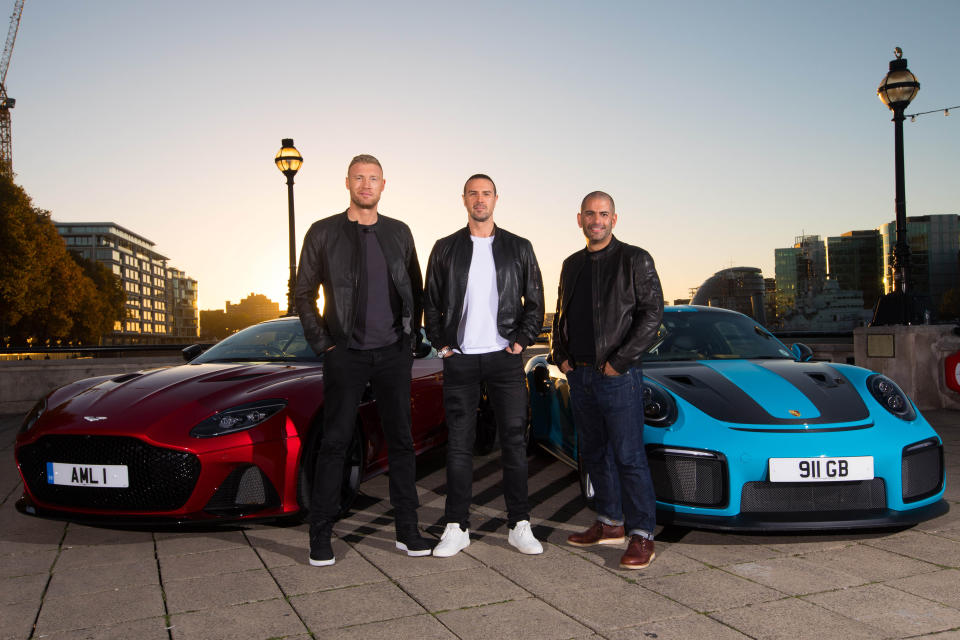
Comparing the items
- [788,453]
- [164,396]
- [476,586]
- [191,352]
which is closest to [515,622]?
[476,586]

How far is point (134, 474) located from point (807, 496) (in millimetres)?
3324

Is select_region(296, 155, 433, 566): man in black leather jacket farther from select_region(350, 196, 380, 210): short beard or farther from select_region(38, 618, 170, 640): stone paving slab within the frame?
select_region(38, 618, 170, 640): stone paving slab

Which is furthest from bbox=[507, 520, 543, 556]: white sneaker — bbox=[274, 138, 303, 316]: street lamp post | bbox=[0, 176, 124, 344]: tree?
bbox=[0, 176, 124, 344]: tree

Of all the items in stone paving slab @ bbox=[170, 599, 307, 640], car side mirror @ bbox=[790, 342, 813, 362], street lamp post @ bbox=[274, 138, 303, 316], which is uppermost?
street lamp post @ bbox=[274, 138, 303, 316]

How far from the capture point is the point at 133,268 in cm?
16138

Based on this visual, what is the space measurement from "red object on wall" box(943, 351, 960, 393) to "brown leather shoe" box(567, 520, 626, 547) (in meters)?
7.37

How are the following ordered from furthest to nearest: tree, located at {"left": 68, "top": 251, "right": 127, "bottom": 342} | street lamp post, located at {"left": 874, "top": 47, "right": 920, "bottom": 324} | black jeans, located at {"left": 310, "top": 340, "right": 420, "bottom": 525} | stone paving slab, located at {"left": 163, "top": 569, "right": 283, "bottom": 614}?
tree, located at {"left": 68, "top": 251, "right": 127, "bottom": 342}
street lamp post, located at {"left": 874, "top": 47, "right": 920, "bottom": 324}
black jeans, located at {"left": 310, "top": 340, "right": 420, "bottom": 525}
stone paving slab, located at {"left": 163, "top": 569, "right": 283, "bottom": 614}

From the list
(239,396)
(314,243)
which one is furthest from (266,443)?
(314,243)

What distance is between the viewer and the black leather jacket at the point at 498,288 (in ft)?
12.7

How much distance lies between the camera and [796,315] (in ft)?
639

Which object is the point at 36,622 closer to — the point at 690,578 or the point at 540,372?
the point at 690,578

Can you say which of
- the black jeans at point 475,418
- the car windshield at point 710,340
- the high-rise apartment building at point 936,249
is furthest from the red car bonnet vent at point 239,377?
the high-rise apartment building at point 936,249

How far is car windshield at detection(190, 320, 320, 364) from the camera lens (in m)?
5.25

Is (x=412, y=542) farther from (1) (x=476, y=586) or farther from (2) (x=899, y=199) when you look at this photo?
(2) (x=899, y=199)
